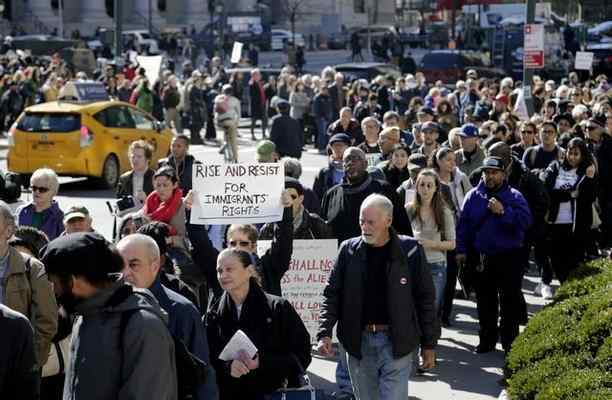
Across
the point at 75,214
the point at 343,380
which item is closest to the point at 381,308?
the point at 343,380

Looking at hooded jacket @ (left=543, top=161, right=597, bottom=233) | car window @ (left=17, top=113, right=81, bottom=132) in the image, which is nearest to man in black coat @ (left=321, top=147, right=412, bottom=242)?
hooded jacket @ (left=543, top=161, right=597, bottom=233)

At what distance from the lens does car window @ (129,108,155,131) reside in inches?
924

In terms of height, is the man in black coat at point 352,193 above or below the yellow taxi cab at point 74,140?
above

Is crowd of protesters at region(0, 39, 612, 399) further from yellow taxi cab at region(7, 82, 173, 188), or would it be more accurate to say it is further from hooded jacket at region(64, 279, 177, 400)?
yellow taxi cab at region(7, 82, 173, 188)

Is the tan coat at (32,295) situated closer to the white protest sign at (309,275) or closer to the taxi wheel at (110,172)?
the white protest sign at (309,275)

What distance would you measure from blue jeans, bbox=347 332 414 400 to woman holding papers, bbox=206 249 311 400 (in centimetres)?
91

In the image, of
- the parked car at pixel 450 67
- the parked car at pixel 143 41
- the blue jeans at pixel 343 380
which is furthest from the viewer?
the parked car at pixel 143 41

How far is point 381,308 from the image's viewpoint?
25.5 ft

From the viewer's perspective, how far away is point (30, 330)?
17.1ft

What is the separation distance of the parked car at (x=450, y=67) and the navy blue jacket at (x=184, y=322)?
3781cm

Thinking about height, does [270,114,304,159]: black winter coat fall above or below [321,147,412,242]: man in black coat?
below

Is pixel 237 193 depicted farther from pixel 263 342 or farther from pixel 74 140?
pixel 74 140

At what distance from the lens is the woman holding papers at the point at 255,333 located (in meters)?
6.84

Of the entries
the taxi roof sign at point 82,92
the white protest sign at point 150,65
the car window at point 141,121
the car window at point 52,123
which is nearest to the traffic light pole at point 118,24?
the white protest sign at point 150,65
